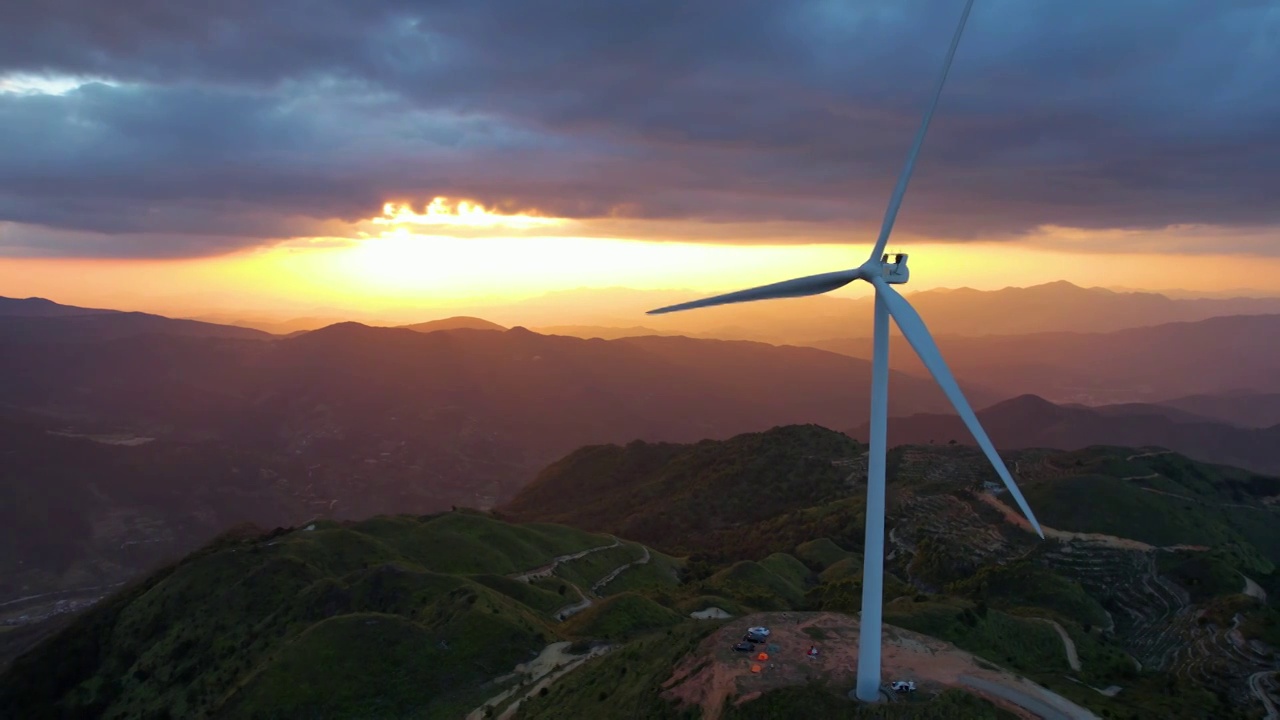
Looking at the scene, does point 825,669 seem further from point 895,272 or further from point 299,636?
point 299,636

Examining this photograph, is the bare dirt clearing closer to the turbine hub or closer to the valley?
the valley

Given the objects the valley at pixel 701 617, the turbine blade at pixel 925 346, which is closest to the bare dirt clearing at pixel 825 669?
the valley at pixel 701 617

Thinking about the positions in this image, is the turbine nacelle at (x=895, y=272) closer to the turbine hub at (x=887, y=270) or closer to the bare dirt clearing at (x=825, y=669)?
the turbine hub at (x=887, y=270)

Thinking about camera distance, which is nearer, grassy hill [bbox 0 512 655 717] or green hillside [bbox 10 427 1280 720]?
green hillside [bbox 10 427 1280 720]

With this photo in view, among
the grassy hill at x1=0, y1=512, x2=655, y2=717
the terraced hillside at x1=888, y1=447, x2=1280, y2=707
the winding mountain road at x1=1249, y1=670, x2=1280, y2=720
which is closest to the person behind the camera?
the winding mountain road at x1=1249, y1=670, x2=1280, y2=720

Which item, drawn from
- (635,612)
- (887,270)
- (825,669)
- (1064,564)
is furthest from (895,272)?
(1064,564)

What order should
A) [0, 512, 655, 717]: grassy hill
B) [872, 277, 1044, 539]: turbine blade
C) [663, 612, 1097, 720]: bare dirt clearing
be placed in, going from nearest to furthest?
[872, 277, 1044, 539]: turbine blade
[663, 612, 1097, 720]: bare dirt clearing
[0, 512, 655, 717]: grassy hill

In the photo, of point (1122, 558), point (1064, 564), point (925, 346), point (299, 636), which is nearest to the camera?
point (925, 346)

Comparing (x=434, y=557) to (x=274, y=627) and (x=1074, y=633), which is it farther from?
(x=1074, y=633)

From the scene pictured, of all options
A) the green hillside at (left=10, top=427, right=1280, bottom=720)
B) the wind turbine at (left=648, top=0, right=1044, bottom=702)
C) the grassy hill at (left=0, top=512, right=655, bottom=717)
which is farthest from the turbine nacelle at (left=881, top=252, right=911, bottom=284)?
the grassy hill at (left=0, top=512, right=655, bottom=717)

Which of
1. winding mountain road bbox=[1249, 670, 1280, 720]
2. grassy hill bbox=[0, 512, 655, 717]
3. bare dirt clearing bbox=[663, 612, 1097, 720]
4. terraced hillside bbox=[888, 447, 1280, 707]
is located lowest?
terraced hillside bbox=[888, 447, 1280, 707]
